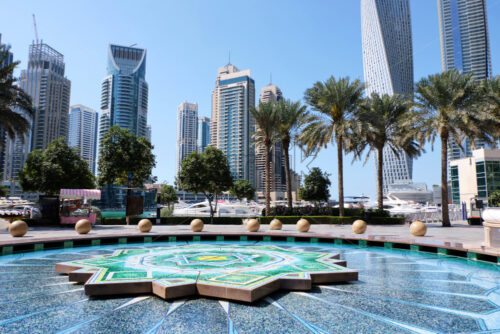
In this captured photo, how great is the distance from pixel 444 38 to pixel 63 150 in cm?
19266

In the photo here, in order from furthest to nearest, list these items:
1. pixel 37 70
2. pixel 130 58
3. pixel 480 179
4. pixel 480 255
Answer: pixel 130 58 < pixel 37 70 < pixel 480 179 < pixel 480 255

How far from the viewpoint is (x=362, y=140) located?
30078mm

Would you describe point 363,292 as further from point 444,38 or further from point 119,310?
point 444,38

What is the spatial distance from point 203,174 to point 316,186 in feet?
52.7

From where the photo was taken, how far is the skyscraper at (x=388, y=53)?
14875 centimetres

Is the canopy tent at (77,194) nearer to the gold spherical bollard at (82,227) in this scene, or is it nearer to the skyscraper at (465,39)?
the gold spherical bollard at (82,227)

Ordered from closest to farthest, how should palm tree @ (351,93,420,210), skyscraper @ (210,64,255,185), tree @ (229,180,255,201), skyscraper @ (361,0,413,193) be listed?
palm tree @ (351,93,420,210)
tree @ (229,180,255,201)
skyscraper @ (210,64,255,185)
skyscraper @ (361,0,413,193)

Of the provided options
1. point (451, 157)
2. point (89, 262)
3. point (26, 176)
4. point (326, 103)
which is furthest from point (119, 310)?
point (451, 157)

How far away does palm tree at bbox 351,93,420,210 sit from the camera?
27.6 metres

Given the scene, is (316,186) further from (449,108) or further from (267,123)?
(449,108)

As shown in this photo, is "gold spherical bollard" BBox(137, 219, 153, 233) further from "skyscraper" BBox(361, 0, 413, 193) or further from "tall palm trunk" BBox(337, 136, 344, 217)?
"skyscraper" BBox(361, 0, 413, 193)

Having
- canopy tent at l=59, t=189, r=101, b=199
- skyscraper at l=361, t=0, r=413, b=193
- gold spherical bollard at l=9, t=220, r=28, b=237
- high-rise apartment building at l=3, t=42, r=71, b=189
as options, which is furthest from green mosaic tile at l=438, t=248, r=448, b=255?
high-rise apartment building at l=3, t=42, r=71, b=189

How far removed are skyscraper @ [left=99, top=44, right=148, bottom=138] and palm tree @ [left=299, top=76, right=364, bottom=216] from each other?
14266cm

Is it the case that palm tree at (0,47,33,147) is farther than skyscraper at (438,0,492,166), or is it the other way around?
skyscraper at (438,0,492,166)
